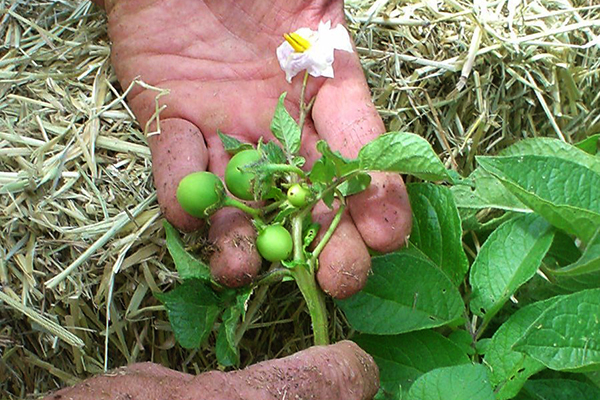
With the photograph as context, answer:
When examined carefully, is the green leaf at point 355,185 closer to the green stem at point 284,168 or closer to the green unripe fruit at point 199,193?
the green stem at point 284,168

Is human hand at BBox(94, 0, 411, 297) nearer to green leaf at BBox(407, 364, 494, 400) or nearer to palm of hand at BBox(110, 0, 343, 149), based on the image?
palm of hand at BBox(110, 0, 343, 149)

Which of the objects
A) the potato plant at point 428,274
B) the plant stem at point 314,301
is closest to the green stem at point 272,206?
the potato plant at point 428,274

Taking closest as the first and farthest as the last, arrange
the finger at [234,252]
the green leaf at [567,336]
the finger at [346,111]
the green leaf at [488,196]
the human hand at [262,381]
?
the human hand at [262,381], the green leaf at [567,336], the finger at [234,252], the finger at [346,111], the green leaf at [488,196]

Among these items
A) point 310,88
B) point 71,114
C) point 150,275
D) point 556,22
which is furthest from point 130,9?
point 556,22

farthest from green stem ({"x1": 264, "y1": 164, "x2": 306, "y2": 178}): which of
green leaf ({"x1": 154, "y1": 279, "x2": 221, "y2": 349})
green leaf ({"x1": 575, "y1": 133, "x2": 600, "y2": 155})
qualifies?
green leaf ({"x1": 575, "y1": 133, "x2": 600, "y2": 155})

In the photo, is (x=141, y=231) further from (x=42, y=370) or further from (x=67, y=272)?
(x=42, y=370)

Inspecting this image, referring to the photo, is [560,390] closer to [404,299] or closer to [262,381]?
[404,299]
